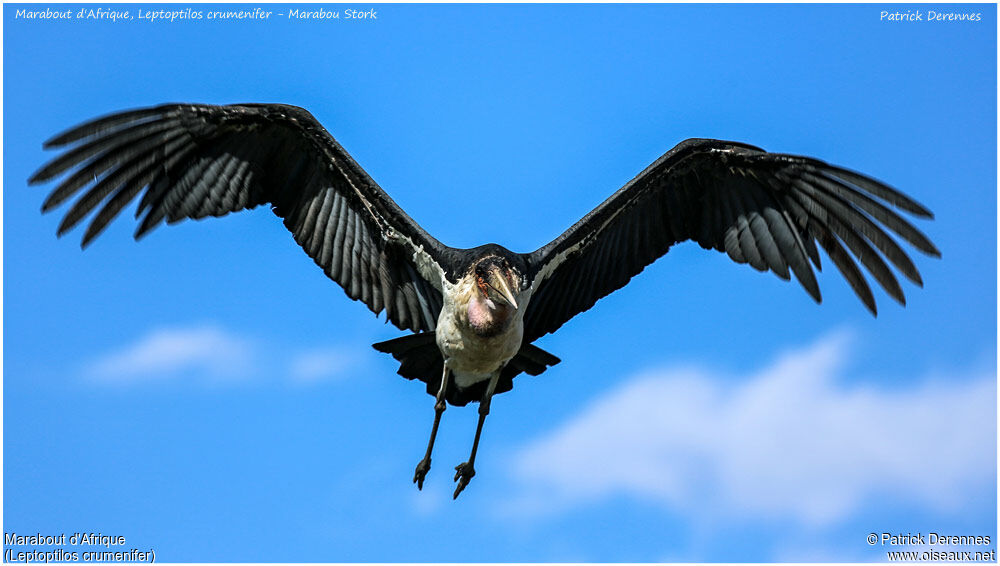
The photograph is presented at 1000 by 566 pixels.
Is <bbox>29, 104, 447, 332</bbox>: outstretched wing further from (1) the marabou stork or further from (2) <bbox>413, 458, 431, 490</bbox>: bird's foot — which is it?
(2) <bbox>413, 458, 431, 490</bbox>: bird's foot

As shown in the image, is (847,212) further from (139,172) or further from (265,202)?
(139,172)

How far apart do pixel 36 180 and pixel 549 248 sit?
4.44 meters

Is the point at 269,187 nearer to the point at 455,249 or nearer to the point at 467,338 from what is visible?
the point at 455,249

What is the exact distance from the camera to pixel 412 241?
38.9ft

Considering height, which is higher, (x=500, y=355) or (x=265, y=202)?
(x=265, y=202)

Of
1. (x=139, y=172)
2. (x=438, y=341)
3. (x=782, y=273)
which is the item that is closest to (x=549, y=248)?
(x=438, y=341)

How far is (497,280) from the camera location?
1109 cm

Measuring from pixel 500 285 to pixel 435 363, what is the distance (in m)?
1.54

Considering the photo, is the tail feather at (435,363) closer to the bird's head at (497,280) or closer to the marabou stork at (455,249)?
the marabou stork at (455,249)

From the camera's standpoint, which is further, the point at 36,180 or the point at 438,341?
the point at 438,341

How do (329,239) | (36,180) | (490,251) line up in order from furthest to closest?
1. (329,239)
2. (490,251)
3. (36,180)

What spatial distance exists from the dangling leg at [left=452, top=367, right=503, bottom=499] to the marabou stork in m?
0.01

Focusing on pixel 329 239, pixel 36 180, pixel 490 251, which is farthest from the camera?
pixel 329 239

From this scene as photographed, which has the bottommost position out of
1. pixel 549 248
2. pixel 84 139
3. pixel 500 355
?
pixel 500 355
